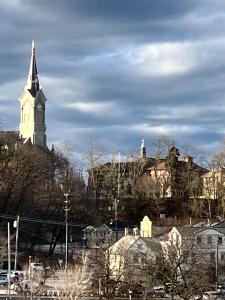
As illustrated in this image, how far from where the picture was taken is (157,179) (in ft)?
411

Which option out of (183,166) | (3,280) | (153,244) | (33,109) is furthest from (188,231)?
(33,109)

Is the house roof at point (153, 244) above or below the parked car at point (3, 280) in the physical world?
above

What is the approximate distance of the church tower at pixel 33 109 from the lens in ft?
598

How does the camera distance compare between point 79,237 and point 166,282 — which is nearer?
→ point 166,282

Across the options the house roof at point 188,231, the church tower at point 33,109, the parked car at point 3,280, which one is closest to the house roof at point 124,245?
the house roof at point 188,231

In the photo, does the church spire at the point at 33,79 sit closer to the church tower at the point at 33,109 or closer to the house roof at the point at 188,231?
the church tower at the point at 33,109

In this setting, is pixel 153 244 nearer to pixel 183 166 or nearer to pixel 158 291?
pixel 158 291

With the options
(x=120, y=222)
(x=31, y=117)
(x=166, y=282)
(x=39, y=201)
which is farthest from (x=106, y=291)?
(x=31, y=117)

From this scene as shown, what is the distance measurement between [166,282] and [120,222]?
67.4 meters

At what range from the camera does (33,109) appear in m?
186

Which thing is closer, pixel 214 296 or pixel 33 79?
pixel 214 296

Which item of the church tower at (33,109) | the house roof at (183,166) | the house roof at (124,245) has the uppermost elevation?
the church tower at (33,109)

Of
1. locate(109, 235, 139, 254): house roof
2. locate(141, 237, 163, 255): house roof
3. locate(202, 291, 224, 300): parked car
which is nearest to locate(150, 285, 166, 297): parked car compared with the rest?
locate(202, 291, 224, 300): parked car

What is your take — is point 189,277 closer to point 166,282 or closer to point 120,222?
point 166,282
